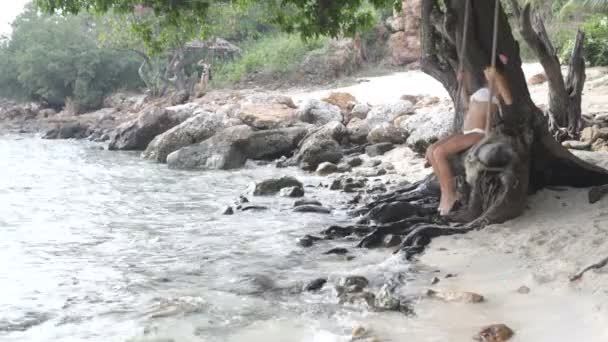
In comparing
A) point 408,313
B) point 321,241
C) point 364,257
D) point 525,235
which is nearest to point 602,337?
point 408,313

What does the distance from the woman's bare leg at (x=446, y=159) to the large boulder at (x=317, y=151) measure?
7.94 metres

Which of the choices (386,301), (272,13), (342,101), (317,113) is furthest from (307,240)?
(342,101)

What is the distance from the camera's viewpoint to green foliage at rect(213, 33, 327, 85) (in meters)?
35.8

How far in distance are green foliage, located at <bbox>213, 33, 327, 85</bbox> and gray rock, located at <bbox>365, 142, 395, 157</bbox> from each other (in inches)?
763

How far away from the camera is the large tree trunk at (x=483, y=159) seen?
7.09 meters

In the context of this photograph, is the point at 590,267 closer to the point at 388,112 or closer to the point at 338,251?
the point at 338,251

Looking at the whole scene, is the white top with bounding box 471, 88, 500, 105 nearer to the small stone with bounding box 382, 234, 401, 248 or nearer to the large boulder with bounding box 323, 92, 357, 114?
the small stone with bounding box 382, 234, 401, 248

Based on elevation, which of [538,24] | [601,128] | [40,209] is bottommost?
[40,209]

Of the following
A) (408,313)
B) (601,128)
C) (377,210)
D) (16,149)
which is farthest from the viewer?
(16,149)

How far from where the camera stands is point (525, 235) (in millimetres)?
6566

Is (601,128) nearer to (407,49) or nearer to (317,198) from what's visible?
(317,198)

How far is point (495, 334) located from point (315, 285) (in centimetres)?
196

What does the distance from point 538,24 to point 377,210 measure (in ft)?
22.0

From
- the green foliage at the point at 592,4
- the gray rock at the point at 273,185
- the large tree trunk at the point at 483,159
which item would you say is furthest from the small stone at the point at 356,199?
the green foliage at the point at 592,4
